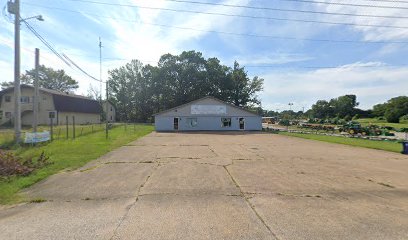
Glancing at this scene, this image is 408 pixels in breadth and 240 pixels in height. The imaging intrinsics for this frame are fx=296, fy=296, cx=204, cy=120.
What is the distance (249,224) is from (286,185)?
3772 millimetres

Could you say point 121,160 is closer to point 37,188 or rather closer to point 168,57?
point 37,188

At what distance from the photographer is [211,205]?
6.74m

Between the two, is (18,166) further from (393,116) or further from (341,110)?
(341,110)

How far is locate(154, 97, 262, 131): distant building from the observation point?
4350 centimetres

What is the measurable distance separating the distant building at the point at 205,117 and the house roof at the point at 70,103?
55.3 ft

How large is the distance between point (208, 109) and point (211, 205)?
37.6 m

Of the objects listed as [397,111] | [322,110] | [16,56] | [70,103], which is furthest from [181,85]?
[322,110]

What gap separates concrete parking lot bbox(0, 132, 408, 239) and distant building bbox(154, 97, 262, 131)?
104 ft

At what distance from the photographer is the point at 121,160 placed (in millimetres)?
13344

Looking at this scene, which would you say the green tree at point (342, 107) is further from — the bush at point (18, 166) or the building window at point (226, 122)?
the bush at point (18, 166)

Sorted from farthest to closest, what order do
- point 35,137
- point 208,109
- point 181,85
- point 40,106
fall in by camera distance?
1. point 181,85
2. point 40,106
3. point 208,109
4. point 35,137

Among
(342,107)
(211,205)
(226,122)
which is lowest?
(211,205)

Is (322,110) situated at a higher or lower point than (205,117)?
higher

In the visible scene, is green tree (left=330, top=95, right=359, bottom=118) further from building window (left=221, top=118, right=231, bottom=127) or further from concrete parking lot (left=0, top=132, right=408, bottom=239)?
concrete parking lot (left=0, top=132, right=408, bottom=239)
